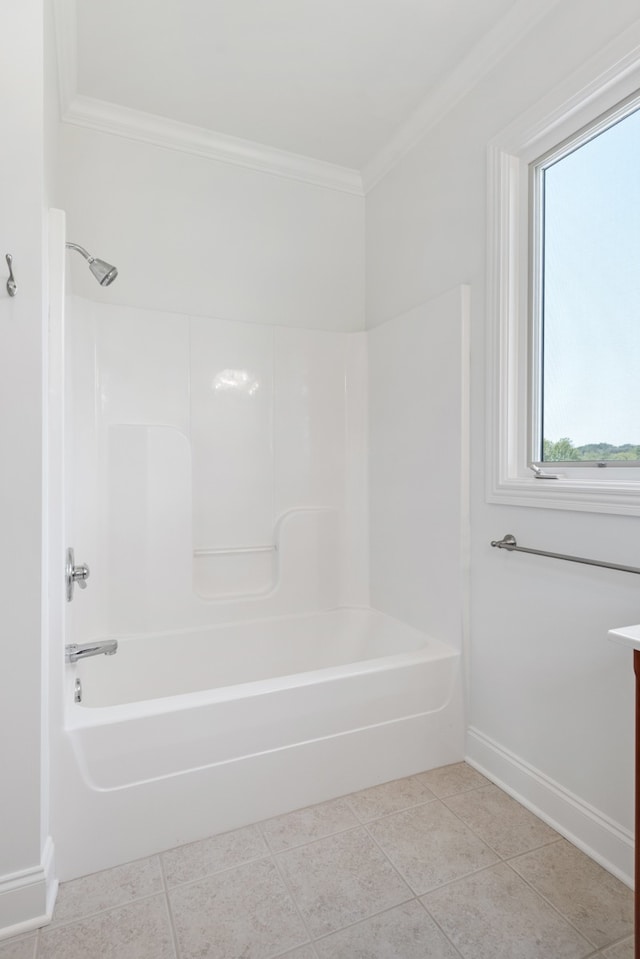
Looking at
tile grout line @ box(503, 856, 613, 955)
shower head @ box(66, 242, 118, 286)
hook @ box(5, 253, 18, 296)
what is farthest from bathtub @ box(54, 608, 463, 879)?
shower head @ box(66, 242, 118, 286)

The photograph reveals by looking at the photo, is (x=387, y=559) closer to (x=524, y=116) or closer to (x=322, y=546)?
(x=322, y=546)

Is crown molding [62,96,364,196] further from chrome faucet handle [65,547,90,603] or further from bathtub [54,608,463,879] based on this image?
bathtub [54,608,463,879]

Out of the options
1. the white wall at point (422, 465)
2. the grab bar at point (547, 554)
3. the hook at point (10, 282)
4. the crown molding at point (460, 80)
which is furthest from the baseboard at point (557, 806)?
the crown molding at point (460, 80)

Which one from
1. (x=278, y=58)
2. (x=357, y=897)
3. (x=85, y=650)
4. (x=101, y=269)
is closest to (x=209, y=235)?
(x=278, y=58)

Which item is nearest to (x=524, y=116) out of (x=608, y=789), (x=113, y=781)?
(x=608, y=789)

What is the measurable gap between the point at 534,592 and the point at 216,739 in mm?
1115

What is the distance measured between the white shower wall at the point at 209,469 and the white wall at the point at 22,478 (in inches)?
29.5

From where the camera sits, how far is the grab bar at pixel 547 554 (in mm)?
1361

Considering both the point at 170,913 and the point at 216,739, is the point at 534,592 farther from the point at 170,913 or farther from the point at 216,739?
the point at 170,913

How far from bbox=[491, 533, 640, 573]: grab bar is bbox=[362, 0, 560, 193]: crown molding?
1663 millimetres

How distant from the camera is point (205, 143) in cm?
237

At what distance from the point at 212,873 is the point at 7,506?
44.9 inches

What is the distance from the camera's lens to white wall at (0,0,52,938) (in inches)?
48.2

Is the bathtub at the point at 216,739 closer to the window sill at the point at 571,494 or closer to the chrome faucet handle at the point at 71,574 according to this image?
the chrome faucet handle at the point at 71,574
